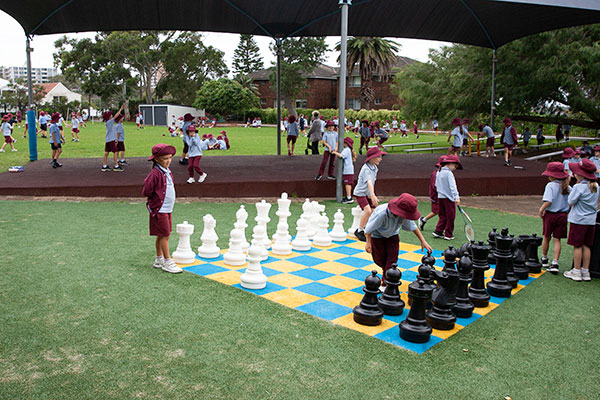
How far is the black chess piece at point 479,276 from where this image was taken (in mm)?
4953

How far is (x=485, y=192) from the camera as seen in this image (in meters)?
13.3

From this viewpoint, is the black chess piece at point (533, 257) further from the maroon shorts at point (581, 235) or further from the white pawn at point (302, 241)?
the white pawn at point (302, 241)

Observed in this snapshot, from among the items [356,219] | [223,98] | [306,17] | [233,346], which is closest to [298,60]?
[223,98]

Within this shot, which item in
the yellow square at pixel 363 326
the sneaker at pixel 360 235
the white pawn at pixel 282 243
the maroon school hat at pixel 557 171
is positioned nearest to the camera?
the yellow square at pixel 363 326

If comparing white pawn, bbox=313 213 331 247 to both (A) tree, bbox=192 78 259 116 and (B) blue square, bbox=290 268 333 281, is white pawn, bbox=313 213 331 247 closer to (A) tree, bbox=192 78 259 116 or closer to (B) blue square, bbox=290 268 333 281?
(B) blue square, bbox=290 268 333 281

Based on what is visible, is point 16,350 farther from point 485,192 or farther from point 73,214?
point 485,192

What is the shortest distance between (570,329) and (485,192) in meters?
9.15

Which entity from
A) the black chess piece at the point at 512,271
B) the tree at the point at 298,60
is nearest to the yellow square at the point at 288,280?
the black chess piece at the point at 512,271

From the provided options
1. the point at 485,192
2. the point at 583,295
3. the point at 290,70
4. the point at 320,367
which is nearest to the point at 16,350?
the point at 320,367

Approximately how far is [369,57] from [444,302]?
51038 mm

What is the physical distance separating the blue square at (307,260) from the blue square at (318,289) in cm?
85

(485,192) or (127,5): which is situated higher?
(127,5)

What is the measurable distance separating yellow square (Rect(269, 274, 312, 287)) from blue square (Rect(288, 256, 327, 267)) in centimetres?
58

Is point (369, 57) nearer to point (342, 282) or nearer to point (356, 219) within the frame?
point (356, 219)
